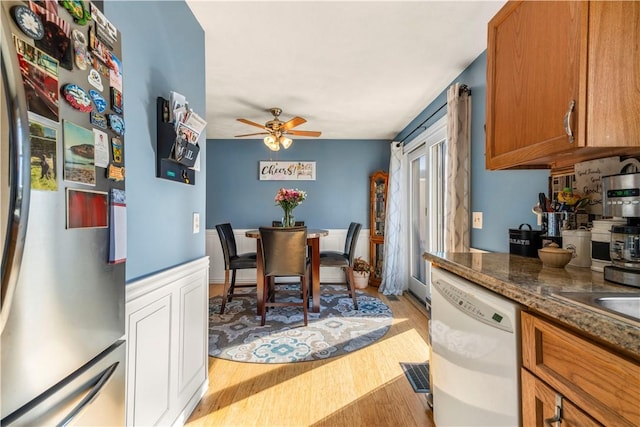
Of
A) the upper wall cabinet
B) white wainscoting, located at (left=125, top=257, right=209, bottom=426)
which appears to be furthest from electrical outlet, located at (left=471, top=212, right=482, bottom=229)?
white wainscoting, located at (left=125, top=257, right=209, bottom=426)

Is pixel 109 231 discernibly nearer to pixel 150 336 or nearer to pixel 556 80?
pixel 150 336

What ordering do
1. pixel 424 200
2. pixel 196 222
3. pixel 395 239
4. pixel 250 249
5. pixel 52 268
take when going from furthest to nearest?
pixel 250 249 → pixel 395 239 → pixel 424 200 → pixel 196 222 → pixel 52 268

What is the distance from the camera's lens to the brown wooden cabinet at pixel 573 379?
1.86 ft

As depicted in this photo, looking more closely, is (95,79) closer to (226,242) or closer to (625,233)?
(625,233)

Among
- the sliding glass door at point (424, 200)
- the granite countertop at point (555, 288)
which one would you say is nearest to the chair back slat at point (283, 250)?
the sliding glass door at point (424, 200)

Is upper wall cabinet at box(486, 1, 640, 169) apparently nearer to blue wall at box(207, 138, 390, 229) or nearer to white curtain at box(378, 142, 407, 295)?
white curtain at box(378, 142, 407, 295)

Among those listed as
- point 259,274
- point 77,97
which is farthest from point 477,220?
point 77,97

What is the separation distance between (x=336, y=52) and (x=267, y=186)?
110 inches

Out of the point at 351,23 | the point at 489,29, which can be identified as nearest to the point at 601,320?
the point at 489,29

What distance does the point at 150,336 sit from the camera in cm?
127

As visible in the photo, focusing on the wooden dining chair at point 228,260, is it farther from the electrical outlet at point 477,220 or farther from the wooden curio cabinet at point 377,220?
the electrical outlet at point 477,220

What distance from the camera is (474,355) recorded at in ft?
3.32

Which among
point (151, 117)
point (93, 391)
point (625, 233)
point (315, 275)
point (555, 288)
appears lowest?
A: point (315, 275)

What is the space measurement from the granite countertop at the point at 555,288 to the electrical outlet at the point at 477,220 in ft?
2.56
